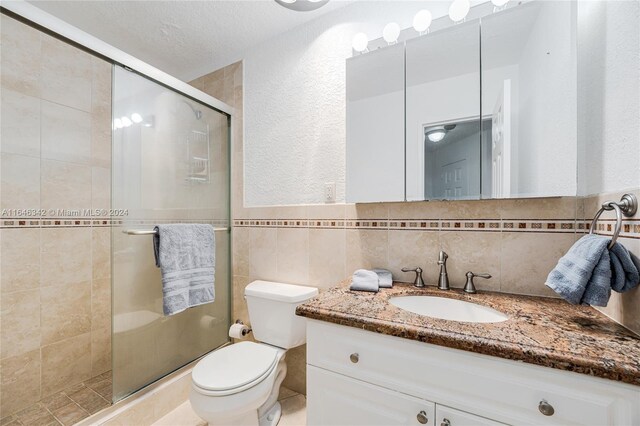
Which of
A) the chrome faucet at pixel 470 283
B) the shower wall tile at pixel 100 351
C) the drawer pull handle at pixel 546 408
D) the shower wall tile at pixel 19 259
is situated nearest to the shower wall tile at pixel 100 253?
the shower wall tile at pixel 19 259

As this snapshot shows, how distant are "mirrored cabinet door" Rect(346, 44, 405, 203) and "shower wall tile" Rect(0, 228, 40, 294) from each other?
185cm

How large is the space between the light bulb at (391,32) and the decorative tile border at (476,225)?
2.97 ft

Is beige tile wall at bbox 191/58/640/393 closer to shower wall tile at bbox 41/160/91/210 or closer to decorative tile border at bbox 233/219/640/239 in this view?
decorative tile border at bbox 233/219/640/239

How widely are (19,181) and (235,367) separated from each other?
1.60m

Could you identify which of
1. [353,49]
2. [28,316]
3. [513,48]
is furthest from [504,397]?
[28,316]

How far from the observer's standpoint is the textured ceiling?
1.48m

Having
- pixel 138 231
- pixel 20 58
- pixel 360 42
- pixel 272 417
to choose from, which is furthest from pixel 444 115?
pixel 20 58

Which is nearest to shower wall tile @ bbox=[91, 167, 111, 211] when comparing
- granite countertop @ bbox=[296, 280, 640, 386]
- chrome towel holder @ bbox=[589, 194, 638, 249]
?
granite countertop @ bbox=[296, 280, 640, 386]

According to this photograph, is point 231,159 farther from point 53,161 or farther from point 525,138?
point 525,138

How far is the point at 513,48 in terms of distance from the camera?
110 cm

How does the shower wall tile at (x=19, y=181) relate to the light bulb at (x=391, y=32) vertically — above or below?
below

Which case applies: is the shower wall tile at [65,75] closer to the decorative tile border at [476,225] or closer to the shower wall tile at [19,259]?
the shower wall tile at [19,259]

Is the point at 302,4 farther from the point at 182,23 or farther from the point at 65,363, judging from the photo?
the point at 65,363

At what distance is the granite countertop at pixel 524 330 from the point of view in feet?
1.92
